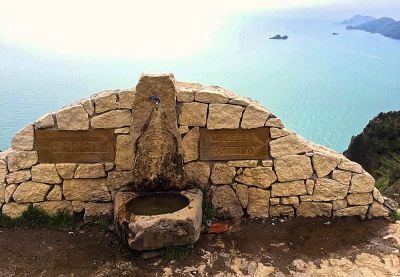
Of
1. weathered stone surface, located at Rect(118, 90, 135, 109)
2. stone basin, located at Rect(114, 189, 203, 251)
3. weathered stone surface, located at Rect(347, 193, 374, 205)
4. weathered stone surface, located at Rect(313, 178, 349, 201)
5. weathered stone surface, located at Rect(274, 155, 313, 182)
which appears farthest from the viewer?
weathered stone surface, located at Rect(347, 193, 374, 205)

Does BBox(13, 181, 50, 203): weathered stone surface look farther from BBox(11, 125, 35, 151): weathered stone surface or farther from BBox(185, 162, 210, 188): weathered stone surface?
BBox(185, 162, 210, 188): weathered stone surface

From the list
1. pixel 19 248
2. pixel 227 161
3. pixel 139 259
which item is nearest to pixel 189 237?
pixel 139 259

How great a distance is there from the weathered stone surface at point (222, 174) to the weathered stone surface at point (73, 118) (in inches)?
73.0

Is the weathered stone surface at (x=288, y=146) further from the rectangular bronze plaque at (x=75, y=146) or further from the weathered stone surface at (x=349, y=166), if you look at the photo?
the rectangular bronze plaque at (x=75, y=146)

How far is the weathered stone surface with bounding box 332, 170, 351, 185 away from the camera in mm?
6227

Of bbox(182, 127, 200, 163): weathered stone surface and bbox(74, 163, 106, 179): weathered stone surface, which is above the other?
bbox(182, 127, 200, 163): weathered stone surface

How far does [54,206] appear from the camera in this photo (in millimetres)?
6258

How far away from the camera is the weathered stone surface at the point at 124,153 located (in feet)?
19.6

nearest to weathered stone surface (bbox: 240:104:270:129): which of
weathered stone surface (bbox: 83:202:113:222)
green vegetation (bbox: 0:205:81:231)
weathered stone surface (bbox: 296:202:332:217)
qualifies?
weathered stone surface (bbox: 296:202:332:217)

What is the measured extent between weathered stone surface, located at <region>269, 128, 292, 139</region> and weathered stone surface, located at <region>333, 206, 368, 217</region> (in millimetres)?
1441

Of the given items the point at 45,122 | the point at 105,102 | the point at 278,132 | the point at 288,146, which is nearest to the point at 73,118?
the point at 45,122

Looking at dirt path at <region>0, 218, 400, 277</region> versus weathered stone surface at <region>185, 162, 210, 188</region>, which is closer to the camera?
dirt path at <region>0, 218, 400, 277</region>

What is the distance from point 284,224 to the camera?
6.27 m

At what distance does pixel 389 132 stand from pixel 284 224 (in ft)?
27.6
